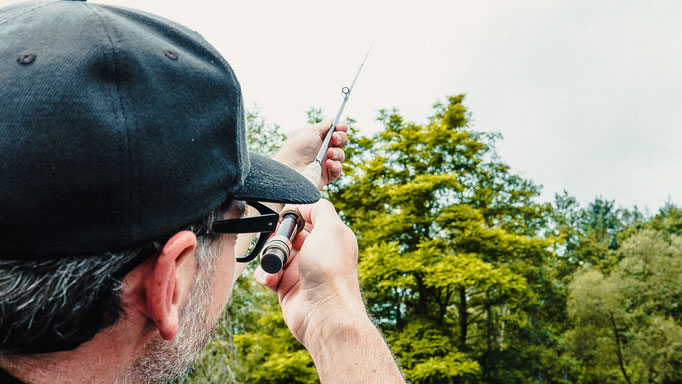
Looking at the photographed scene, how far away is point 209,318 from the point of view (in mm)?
1165

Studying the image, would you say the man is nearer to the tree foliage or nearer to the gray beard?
the gray beard

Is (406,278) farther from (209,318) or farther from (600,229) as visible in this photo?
(600,229)

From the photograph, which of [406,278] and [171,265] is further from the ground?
[171,265]

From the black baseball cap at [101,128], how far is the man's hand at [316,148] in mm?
1301

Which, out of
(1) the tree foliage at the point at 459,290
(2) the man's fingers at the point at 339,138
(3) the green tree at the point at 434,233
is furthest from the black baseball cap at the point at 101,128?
(3) the green tree at the point at 434,233

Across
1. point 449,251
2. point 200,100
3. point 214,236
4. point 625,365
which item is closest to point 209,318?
point 214,236

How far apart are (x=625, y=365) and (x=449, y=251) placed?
1649 cm

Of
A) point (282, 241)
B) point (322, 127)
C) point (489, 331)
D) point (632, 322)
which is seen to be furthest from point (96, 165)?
point (632, 322)

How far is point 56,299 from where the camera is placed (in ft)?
2.71

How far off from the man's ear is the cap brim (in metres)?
0.22

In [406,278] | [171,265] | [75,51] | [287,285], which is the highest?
[75,51]

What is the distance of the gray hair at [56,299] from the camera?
81 cm

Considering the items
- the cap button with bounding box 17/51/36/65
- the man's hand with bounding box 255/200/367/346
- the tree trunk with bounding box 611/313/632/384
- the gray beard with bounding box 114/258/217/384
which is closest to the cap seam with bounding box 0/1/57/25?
the cap button with bounding box 17/51/36/65

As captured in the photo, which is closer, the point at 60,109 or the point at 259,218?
the point at 60,109
